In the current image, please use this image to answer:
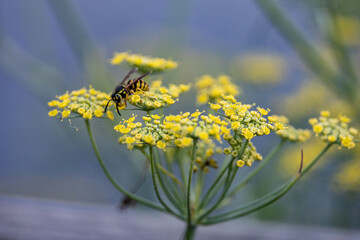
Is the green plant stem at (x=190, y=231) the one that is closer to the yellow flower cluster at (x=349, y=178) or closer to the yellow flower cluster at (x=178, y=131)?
the yellow flower cluster at (x=178, y=131)

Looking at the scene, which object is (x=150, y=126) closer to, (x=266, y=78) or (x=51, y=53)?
(x=51, y=53)

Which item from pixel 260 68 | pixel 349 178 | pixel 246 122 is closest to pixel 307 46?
pixel 349 178

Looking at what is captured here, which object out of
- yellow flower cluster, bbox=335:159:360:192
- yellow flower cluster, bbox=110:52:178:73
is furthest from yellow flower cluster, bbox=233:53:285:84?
yellow flower cluster, bbox=110:52:178:73

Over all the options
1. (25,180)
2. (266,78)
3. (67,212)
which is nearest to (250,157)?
(67,212)

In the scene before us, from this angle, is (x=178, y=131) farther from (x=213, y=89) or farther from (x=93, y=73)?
(x=93, y=73)

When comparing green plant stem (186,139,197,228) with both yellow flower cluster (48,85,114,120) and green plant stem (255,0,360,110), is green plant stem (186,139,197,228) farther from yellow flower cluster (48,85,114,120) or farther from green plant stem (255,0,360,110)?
green plant stem (255,0,360,110)
